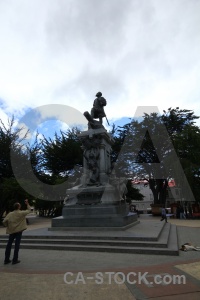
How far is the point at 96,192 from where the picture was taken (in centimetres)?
1213

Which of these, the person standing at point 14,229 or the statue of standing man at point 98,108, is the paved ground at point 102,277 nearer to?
the person standing at point 14,229

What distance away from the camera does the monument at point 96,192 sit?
36.2 feet

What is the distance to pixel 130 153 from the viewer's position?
34031mm

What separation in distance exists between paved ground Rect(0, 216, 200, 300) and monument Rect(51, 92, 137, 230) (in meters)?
3.79

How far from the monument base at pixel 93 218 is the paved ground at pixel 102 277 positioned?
11.3 feet

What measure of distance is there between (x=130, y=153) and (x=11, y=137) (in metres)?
15.2

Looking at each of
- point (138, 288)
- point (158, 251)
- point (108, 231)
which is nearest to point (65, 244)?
point (108, 231)

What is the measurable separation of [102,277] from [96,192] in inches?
278

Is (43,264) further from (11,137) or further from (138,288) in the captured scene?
(11,137)

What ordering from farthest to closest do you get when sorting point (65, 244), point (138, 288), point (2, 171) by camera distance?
point (2, 171), point (65, 244), point (138, 288)

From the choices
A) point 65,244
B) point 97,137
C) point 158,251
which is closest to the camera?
point 158,251

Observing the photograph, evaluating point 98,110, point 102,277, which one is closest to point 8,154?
point 98,110

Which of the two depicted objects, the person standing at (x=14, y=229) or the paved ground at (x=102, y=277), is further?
the person standing at (x=14, y=229)

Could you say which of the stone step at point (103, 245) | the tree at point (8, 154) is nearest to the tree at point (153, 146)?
the tree at point (8, 154)
